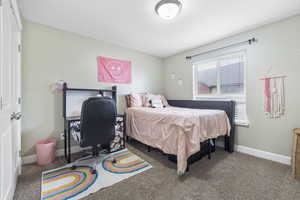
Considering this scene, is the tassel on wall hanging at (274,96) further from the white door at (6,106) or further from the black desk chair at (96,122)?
the white door at (6,106)

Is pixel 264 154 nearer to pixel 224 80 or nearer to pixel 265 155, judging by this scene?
pixel 265 155

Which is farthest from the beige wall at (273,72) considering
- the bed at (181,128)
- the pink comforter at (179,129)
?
the pink comforter at (179,129)

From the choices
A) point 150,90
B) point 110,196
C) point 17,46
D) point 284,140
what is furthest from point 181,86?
point 17,46

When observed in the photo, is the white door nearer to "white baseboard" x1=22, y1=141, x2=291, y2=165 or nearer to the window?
"white baseboard" x1=22, y1=141, x2=291, y2=165

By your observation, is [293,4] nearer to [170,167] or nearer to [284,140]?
[284,140]

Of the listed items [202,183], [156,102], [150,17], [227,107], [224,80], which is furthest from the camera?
[156,102]

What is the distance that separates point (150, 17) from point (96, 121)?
1.80m

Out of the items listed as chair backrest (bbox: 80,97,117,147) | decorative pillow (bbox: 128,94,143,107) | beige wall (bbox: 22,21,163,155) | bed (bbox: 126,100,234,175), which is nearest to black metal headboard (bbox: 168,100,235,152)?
bed (bbox: 126,100,234,175)

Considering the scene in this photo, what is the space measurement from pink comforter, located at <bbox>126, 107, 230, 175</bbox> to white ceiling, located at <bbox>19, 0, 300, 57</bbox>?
5.05 feet

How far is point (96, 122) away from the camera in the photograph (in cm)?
166

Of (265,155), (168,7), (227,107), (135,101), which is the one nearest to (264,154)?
(265,155)

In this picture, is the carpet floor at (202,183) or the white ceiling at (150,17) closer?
the carpet floor at (202,183)

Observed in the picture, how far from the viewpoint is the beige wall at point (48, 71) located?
6.66 ft

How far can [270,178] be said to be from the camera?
62.7 inches
